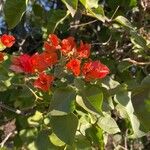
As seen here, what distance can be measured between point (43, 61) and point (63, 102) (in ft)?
0.77

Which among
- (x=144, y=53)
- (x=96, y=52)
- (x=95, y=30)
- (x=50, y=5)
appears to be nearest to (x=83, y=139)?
(x=144, y=53)

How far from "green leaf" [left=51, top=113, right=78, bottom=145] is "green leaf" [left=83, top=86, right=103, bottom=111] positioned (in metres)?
0.06

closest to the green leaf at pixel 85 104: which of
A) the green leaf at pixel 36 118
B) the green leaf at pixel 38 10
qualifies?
the green leaf at pixel 36 118

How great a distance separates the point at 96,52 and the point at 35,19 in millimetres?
376

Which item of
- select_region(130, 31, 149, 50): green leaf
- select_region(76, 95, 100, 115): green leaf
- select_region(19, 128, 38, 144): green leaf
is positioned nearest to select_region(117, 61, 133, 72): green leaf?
select_region(130, 31, 149, 50): green leaf

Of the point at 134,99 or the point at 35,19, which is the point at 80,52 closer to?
the point at 134,99

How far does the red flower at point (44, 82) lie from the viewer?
118cm

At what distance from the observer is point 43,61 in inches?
49.3

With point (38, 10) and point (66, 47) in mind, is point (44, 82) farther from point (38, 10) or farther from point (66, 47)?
point (38, 10)

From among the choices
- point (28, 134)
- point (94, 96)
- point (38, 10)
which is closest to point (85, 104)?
point (94, 96)

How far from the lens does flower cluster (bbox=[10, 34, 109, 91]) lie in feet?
3.86

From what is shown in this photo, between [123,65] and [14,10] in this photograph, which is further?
[123,65]

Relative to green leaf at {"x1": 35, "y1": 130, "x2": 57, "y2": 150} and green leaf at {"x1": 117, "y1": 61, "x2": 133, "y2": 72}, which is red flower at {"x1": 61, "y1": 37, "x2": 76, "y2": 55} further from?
green leaf at {"x1": 117, "y1": 61, "x2": 133, "y2": 72}

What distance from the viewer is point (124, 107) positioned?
1.13 metres
